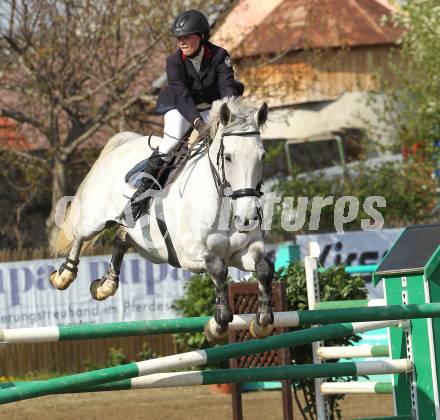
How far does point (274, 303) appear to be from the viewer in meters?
7.80

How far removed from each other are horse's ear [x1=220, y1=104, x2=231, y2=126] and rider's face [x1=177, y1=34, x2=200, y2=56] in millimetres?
741

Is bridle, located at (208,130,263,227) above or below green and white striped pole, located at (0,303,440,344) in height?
above

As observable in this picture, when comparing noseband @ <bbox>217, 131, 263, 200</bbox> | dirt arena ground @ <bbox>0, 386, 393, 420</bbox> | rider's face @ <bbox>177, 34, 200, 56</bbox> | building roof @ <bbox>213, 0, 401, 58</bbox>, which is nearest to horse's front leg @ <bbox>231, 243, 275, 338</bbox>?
noseband @ <bbox>217, 131, 263, 200</bbox>

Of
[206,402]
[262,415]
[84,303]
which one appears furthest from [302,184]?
[262,415]

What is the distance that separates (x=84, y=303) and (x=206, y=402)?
9.12 feet

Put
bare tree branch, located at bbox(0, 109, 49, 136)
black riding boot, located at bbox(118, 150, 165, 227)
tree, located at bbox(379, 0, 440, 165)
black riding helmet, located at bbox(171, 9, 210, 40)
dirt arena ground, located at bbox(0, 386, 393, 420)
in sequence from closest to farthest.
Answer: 1. black riding helmet, located at bbox(171, 9, 210, 40)
2. black riding boot, located at bbox(118, 150, 165, 227)
3. dirt arena ground, located at bbox(0, 386, 393, 420)
4. bare tree branch, located at bbox(0, 109, 49, 136)
5. tree, located at bbox(379, 0, 440, 165)

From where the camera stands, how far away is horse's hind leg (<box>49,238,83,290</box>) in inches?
294

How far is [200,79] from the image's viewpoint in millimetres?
6613

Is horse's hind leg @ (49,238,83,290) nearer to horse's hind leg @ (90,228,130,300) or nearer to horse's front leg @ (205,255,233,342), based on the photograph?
horse's hind leg @ (90,228,130,300)

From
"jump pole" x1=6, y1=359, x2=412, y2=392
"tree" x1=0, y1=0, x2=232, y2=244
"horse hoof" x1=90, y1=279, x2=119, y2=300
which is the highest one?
"tree" x1=0, y1=0, x2=232, y2=244

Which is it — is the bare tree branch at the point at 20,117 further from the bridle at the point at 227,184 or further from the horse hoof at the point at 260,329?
→ the horse hoof at the point at 260,329

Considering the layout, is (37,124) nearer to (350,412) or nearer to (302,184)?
(302,184)

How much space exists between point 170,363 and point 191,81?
2.18 metres

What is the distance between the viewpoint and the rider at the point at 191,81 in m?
6.46
